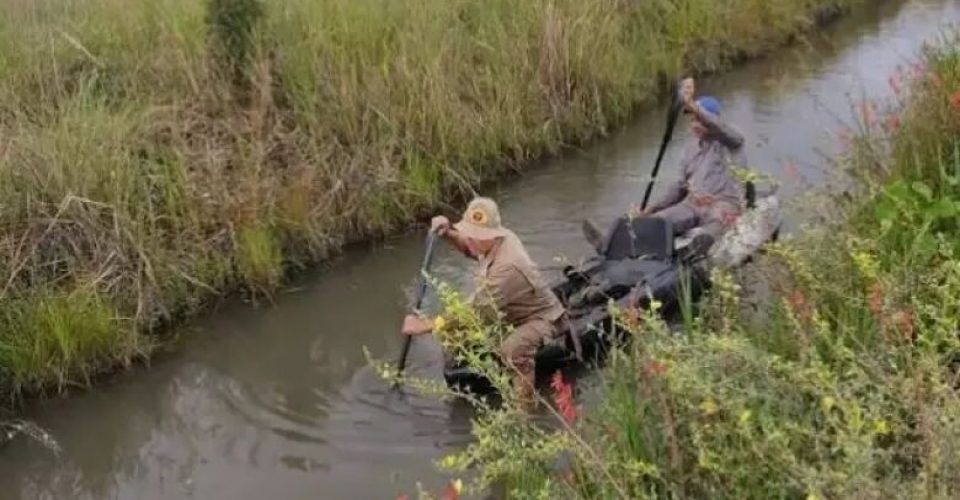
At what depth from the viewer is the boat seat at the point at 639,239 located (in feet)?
28.5

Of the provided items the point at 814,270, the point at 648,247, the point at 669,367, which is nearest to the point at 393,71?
the point at 648,247

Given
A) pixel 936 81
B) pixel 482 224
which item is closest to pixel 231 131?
pixel 482 224

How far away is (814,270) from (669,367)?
170 cm

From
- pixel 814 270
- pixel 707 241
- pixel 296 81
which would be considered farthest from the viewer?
pixel 296 81

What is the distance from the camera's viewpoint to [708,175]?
31.8 ft

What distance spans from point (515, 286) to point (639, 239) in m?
1.82

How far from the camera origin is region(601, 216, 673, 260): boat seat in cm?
870

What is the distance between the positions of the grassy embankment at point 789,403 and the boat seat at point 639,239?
269 cm

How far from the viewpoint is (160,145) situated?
30.5 ft

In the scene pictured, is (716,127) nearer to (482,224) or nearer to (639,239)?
(639,239)

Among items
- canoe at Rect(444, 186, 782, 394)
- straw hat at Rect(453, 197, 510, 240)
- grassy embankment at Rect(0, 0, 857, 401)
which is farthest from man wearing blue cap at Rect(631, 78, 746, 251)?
straw hat at Rect(453, 197, 510, 240)

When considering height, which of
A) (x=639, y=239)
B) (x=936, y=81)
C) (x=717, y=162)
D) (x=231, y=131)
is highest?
(x=936, y=81)

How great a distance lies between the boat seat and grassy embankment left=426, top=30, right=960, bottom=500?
2.69 meters

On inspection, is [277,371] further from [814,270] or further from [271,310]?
[814,270]
